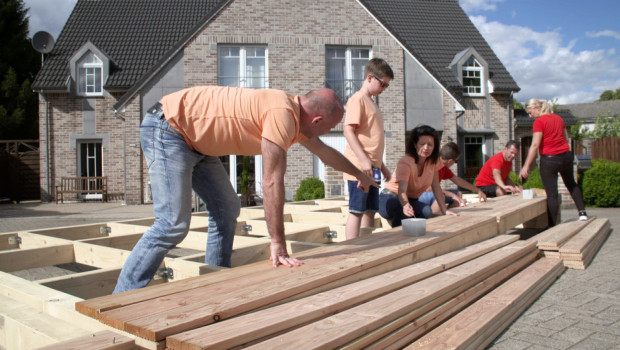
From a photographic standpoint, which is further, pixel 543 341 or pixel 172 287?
pixel 543 341

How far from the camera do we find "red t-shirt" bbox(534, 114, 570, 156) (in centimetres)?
543

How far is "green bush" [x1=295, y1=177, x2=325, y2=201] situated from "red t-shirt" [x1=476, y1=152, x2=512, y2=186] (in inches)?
216

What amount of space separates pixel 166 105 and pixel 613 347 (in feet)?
8.27

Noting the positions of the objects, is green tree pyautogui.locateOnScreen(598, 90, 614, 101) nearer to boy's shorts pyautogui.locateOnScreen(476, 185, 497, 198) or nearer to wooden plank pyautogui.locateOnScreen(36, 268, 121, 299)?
boy's shorts pyautogui.locateOnScreen(476, 185, 497, 198)

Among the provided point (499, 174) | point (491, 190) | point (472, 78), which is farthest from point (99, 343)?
point (472, 78)

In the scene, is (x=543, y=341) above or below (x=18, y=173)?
below

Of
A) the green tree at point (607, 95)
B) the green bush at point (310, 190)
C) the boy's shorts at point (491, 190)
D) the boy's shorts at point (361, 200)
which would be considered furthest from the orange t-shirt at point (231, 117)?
the green tree at point (607, 95)

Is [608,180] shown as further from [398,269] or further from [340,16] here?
[398,269]

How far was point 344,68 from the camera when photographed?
1471 cm

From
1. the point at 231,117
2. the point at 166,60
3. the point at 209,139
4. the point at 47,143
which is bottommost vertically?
the point at 209,139

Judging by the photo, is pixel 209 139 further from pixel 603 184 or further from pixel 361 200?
pixel 603 184

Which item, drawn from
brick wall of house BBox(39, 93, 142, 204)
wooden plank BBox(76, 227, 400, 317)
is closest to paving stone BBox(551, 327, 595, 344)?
wooden plank BBox(76, 227, 400, 317)

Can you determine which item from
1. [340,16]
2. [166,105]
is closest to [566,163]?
[166,105]

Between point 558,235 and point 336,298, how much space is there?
336 cm
